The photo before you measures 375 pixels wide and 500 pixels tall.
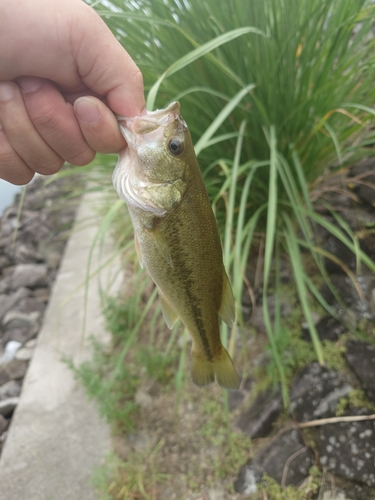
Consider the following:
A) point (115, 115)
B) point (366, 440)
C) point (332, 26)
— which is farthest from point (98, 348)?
point (332, 26)

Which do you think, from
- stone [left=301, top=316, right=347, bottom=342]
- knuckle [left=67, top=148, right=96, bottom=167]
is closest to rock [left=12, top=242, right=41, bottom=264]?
stone [left=301, top=316, right=347, bottom=342]

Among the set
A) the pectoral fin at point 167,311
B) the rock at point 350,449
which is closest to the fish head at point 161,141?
the pectoral fin at point 167,311

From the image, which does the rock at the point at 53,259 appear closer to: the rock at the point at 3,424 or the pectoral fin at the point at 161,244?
the rock at the point at 3,424

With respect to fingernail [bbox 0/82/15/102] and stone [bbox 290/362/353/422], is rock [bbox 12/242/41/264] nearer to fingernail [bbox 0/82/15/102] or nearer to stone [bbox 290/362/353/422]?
stone [bbox 290/362/353/422]

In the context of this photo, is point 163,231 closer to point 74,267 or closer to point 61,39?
point 61,39

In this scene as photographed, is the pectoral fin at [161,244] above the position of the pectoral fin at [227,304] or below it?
above

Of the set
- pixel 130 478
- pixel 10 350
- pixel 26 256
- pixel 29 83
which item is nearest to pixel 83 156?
pixel 29 83

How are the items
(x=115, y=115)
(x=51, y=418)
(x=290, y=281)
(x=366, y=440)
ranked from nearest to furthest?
1. (x=115, y=115)
2. (x=366, y=440)
3. (x=290, y=281)
4. (x=51, y=418)
